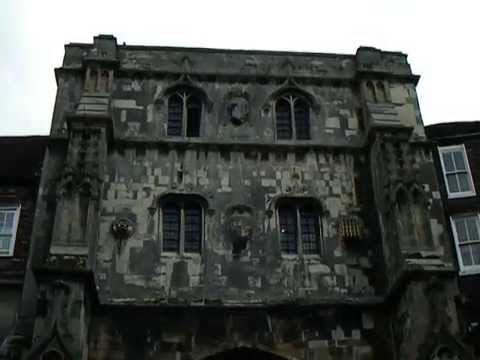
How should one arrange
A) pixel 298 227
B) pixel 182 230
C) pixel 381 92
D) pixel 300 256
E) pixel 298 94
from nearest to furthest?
pixel 300 256
pixel 182 230
pixel 298 227
pixel 381 92
pixel 298 94

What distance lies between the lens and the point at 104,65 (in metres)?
23.2

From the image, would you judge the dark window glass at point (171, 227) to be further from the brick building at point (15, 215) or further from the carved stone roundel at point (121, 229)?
the brick building at point (15, 215)

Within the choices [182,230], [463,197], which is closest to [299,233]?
[182,230]

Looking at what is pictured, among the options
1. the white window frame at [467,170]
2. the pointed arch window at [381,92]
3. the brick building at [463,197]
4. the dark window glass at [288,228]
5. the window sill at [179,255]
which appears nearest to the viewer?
the window sill at [179,255]

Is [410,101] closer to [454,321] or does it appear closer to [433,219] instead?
[433,219]

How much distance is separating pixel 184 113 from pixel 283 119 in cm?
288

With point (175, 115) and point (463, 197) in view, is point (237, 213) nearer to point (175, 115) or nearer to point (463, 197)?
point (175, 115)

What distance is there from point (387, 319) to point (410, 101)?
7147 mm

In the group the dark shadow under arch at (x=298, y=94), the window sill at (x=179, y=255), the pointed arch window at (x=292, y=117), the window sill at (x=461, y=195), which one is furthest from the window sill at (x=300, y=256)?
the window sill at (x=461, y=195)

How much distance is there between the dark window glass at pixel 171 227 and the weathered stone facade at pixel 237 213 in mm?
60

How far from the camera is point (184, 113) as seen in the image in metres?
23.0

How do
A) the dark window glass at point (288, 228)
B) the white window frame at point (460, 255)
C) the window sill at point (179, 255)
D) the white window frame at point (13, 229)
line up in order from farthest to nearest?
the white window frame at point (460, 255) < the white window frame at point (13, 229) < the dark window glass at point (288, 228) < the window sill at point (179, 255)

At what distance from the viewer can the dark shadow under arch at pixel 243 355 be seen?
61.1 feet

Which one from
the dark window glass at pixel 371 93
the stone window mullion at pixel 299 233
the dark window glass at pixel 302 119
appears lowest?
the stone window mullion at pixel 299 233
